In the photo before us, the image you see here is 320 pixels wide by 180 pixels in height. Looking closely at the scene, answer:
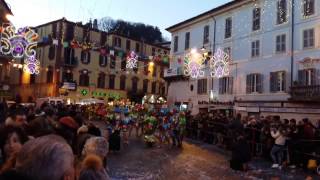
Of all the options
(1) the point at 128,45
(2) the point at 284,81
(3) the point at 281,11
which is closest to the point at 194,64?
(2) the point at 284,81

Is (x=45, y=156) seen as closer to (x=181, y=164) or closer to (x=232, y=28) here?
(x=181, y=164)

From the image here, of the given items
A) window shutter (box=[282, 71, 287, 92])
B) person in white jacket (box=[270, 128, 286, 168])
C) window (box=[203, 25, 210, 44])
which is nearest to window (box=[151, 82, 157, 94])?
window (box=[203, 25, 210, 44])

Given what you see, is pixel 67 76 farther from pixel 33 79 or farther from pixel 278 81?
pixel 278 81

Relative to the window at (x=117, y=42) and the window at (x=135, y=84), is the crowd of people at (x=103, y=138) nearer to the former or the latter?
the window at (x=117, y=42)

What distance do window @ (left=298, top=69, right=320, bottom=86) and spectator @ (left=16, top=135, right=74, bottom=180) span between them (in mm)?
26118

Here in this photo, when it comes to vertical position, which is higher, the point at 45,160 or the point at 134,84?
the point at 134,84

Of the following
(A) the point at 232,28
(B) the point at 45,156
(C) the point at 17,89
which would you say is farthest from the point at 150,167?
(C) the point at 17,89

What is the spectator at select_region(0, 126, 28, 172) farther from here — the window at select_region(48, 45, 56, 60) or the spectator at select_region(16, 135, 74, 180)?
the window at select_region(48, 45, 56, 60)

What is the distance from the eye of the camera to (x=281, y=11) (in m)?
30.0

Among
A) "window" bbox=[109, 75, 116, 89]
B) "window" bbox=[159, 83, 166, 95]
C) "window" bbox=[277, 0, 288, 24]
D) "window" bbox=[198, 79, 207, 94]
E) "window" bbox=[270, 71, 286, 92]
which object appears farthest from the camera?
"window" bbox=[159, 83, 166, 95]

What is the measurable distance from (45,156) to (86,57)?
54094 millimetres

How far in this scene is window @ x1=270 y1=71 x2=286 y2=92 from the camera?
1144 inches

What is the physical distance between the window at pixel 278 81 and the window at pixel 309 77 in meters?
1.42

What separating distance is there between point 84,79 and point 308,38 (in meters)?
34.1
